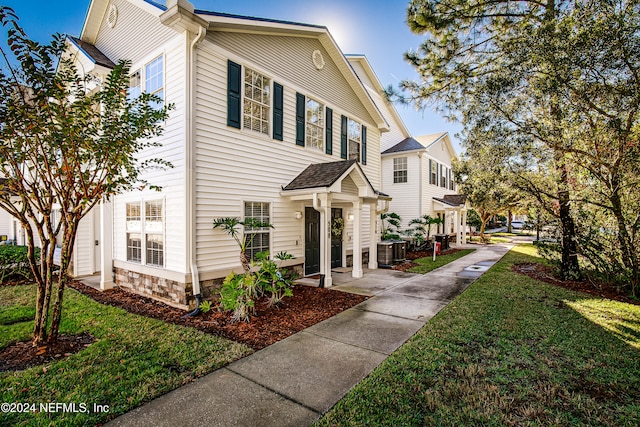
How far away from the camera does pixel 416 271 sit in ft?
35.0

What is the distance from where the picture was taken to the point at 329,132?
400 inches

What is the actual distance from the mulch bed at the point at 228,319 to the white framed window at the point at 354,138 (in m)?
5.75

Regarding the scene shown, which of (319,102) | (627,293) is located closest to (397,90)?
(319,102)

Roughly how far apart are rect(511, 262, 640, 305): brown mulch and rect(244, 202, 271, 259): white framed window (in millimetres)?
8492

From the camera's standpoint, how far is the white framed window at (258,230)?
7435mm

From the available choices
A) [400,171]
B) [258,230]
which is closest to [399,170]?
[400,171]

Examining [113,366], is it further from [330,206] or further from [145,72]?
[145,72]

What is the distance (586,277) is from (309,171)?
8900 millimetres

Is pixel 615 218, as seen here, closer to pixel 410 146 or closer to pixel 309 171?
pixel 309 171

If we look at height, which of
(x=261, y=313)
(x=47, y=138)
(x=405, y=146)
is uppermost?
(x=405, y=146)

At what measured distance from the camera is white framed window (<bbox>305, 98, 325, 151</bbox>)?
9422mm

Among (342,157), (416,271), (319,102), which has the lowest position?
(416,271)

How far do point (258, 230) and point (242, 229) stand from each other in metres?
0.54

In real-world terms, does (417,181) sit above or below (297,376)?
above
